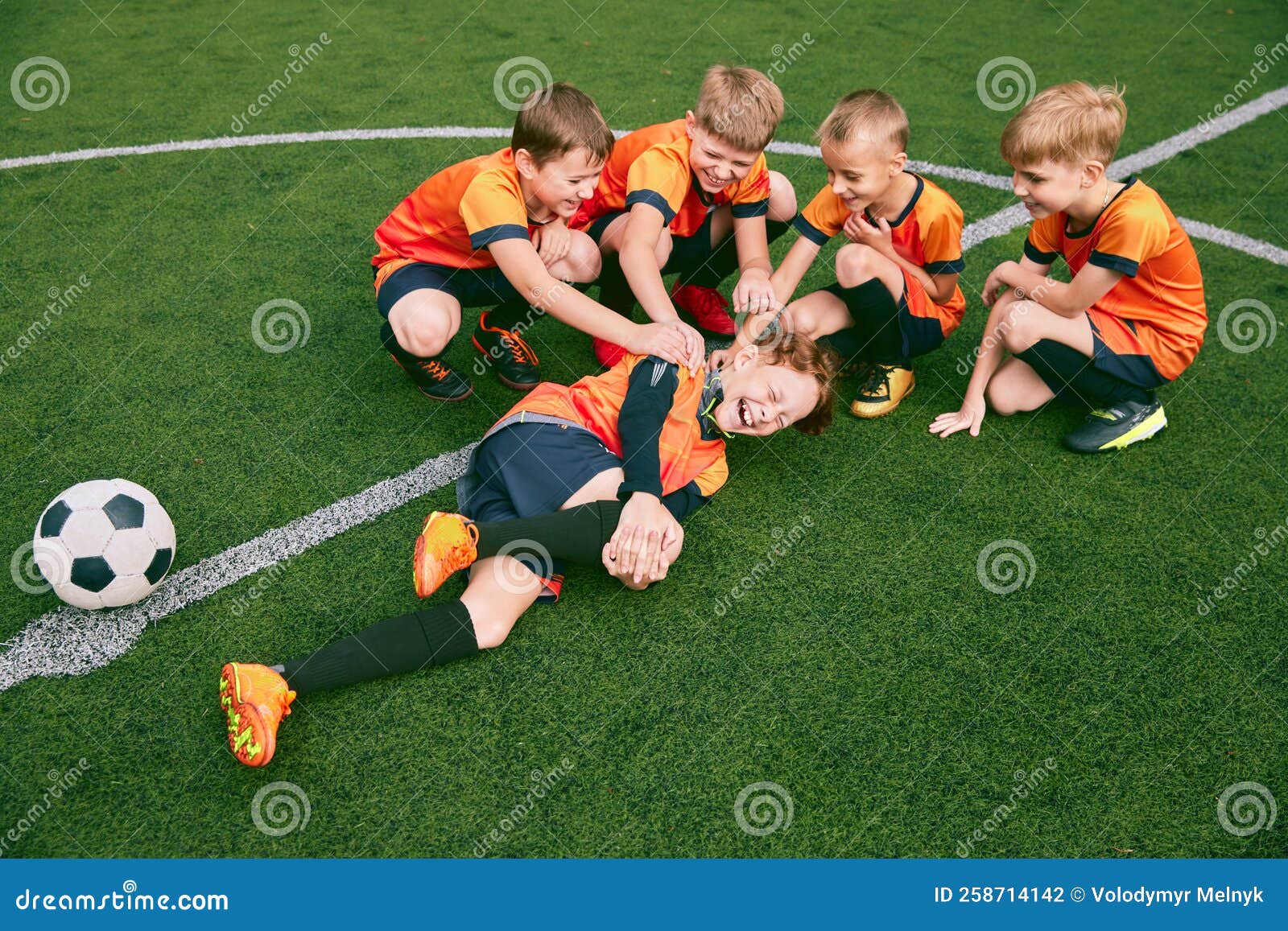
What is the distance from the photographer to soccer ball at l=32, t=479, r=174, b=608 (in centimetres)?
257

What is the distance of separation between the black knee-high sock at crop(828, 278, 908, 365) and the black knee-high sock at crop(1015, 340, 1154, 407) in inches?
17.6

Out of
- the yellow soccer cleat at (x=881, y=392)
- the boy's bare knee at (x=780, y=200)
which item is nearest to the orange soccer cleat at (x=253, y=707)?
the yellow soccer cleat at (x=881, y=392)

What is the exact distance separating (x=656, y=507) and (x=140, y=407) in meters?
2.03

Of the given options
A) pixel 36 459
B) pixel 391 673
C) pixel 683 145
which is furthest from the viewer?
pixel 683 145

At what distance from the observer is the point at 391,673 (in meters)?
2.57

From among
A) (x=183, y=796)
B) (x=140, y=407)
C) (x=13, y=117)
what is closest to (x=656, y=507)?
(x=183, y=796)

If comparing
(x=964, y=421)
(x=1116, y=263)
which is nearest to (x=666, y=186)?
(x=964, y=421)

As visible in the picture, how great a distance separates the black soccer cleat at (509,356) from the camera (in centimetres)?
367

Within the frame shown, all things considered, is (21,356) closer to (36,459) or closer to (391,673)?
(36,459)

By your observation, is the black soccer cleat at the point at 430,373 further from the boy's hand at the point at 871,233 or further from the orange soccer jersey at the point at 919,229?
the boy's hand at the point at 871,233

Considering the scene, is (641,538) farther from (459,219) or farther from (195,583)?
(459,219)

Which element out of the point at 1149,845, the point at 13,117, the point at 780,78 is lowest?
the point at 13,117

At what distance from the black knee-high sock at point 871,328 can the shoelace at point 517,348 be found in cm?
118

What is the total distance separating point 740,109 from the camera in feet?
10.7
